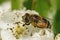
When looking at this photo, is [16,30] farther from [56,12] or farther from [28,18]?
[56,12]

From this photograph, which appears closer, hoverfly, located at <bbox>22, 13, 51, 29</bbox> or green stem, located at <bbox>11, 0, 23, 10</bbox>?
hoverfly, located at <bbox>22, 13, 51, 29</bbox>

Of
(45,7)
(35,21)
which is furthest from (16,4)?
(35,21)

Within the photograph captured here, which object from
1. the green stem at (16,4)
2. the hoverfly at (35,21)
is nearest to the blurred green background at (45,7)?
the green stem at (16,4)

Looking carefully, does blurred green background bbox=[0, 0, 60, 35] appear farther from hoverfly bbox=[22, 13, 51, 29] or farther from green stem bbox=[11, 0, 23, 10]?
hoverfly bbox=[22, 13, 51, 29]

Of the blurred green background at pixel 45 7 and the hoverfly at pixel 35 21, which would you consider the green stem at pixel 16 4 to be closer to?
the blurred green background at pixel 45 7

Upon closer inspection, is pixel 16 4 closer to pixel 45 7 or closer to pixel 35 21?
pixel 45 7

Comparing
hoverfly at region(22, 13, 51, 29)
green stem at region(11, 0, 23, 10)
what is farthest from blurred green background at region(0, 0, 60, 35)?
hoverfly at region(22, 13, 51, 29)
